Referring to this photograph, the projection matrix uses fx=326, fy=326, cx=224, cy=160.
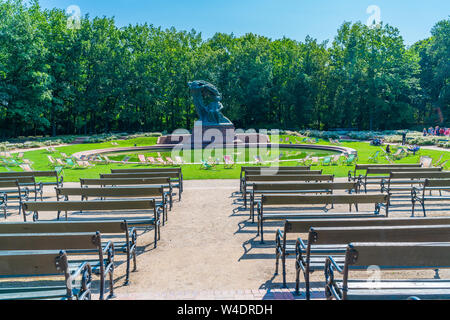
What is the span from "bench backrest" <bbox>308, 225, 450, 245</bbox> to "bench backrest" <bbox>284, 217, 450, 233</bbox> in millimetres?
572

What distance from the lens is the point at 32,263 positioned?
9.89 ft

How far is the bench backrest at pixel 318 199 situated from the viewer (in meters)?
5.69

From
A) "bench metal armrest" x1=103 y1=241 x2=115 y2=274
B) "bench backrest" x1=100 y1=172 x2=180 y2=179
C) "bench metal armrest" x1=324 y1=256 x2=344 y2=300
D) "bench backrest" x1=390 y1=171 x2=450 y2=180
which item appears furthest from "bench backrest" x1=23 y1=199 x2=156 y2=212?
"bench backrest" x1=390 y1=171 x2=450 y2=180

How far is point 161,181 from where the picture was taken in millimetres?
8672

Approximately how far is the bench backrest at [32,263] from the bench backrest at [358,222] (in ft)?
9.07

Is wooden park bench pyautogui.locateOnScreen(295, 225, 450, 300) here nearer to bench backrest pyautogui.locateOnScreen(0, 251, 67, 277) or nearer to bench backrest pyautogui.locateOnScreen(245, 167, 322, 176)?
bench backrest pyautogui.locateOnScreen(0, 251, 67, 277)

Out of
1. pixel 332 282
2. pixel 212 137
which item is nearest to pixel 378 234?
pixel 332 282

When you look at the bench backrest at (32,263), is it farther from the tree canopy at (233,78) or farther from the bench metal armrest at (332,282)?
the tree canopy at (233,78)

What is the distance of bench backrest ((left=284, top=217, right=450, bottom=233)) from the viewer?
4266 mm

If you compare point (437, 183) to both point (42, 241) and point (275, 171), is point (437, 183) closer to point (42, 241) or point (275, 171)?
point (275, 171)

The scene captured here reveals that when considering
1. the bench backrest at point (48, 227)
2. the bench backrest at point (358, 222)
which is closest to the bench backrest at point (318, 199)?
the bench backrest at point (358, 222)
